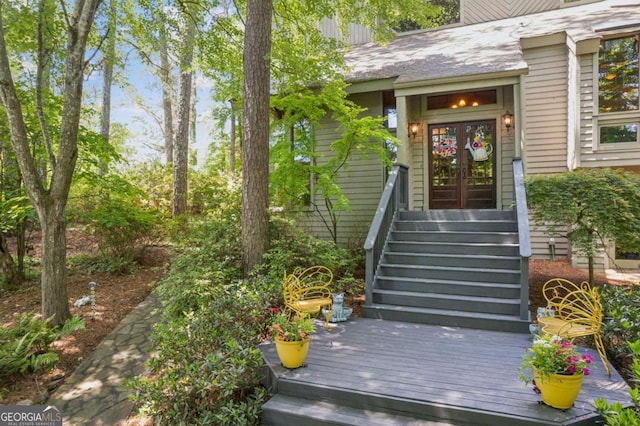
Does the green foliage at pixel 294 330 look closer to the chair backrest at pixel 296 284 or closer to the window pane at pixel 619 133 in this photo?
the chair backrest at pixel 296 284

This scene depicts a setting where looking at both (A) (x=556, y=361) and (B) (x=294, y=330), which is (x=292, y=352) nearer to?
(B) (x=294, y=330)

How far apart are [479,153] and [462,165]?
17.8 inches

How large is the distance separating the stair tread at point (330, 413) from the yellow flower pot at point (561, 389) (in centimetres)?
83

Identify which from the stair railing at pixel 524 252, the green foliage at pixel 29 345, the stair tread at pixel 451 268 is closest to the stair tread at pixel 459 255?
the stair tread at pixel 451 268

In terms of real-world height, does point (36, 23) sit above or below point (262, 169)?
above

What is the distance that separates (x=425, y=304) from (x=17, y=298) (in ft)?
22.9

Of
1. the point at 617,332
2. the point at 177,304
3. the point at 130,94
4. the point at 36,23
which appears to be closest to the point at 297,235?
the point at 177,304

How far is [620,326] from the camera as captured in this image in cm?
372

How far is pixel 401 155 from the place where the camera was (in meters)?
7.35

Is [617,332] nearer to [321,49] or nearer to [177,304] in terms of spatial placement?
[177,304]

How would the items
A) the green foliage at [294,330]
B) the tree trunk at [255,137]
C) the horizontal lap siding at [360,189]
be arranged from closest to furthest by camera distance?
the green foliage at [294,330] → the tree trunk at [255,137] → the horizontal lap siding at [360,189]

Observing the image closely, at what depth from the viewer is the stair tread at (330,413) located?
2889 mm

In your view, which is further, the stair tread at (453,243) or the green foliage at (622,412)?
the stair tread at (453,243)

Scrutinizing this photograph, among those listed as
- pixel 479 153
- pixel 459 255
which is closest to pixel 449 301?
pixel 459 255
